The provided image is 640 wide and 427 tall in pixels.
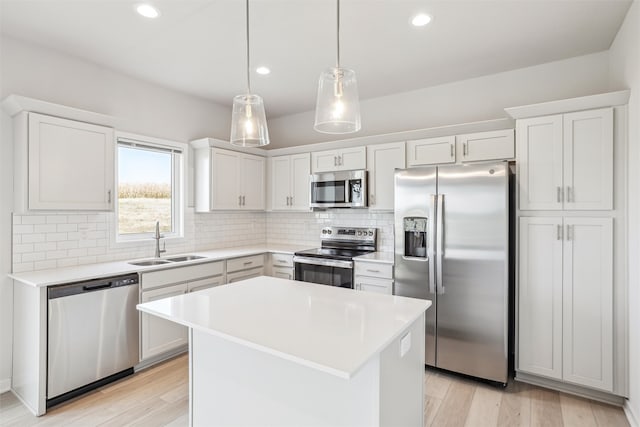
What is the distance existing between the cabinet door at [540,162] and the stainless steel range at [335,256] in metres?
1.72

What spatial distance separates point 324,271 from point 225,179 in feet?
5.38

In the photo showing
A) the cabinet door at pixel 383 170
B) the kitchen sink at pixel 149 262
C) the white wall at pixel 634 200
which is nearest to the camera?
the white wall at pixel 634 200

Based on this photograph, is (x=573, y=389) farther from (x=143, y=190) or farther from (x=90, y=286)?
(x=143, y=190)

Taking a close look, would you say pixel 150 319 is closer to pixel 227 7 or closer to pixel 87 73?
pixel 87 73

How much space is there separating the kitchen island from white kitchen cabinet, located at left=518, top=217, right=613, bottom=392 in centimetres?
142

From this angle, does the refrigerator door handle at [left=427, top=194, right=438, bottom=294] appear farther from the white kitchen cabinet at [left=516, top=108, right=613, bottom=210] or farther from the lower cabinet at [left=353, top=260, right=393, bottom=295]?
the white kitchen cabinet at [left=516, top=108, right=613, bottom=210]

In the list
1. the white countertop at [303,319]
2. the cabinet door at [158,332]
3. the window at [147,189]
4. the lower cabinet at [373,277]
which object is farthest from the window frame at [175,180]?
the lower cabinet at [373,277]

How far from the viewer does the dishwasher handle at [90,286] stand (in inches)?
97.7

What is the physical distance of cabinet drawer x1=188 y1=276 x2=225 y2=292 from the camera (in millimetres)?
3402

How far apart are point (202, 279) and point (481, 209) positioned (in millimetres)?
2691

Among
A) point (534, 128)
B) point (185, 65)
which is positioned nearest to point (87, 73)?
point (185, 65)

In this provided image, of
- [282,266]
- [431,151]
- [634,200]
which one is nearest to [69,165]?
[282,266]

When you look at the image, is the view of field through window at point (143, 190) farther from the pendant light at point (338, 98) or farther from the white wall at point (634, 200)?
the white wall at point (634, 200)

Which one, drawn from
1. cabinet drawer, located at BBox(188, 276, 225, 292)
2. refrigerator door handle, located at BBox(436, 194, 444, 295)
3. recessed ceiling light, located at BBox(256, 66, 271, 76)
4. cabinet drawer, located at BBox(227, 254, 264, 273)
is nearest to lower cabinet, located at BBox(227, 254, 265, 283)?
cabinet drawer, located at BBox(227, 254, 264, 273)
